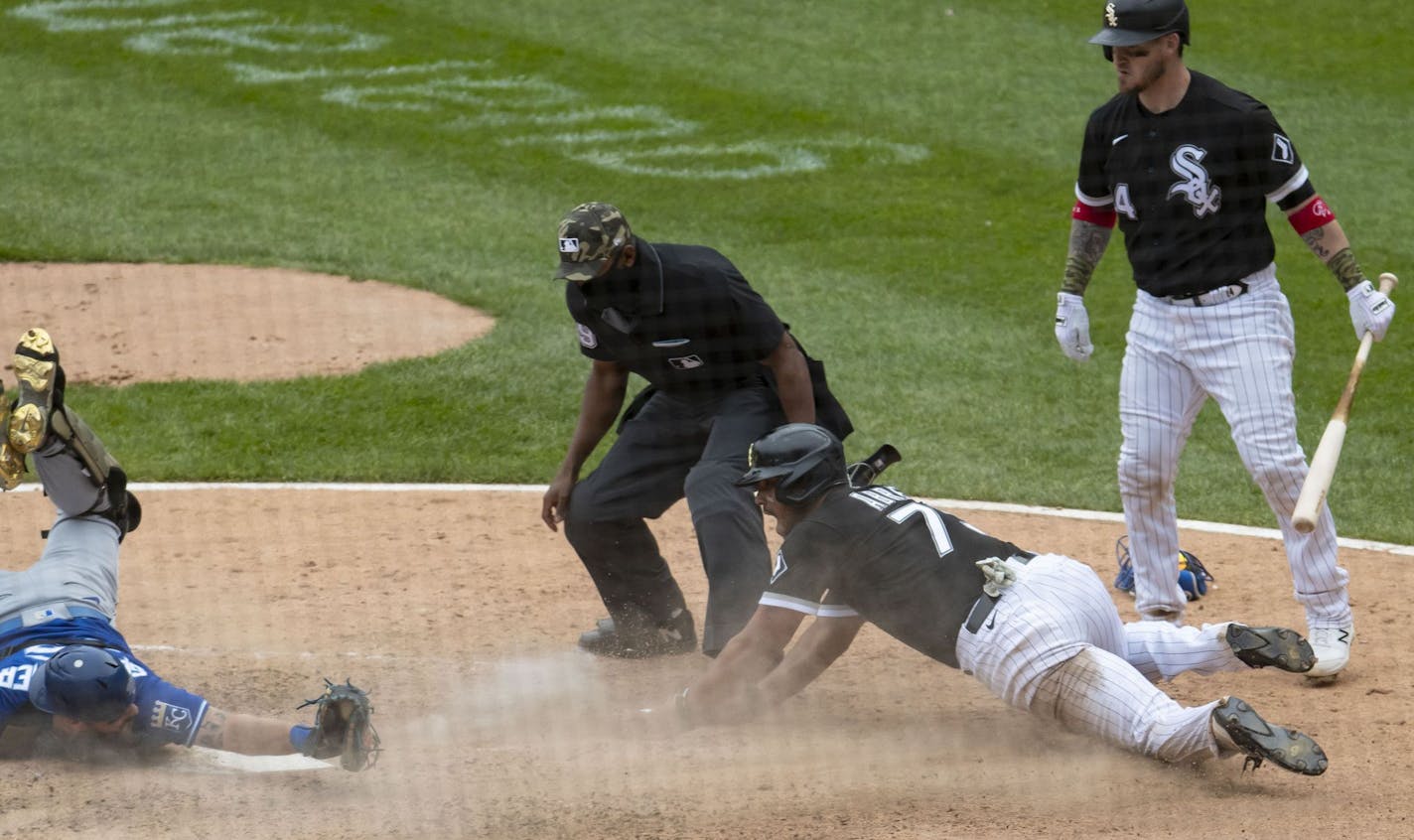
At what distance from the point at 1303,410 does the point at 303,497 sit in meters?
4.73

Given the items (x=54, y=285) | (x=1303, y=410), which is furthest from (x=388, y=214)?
(x=1303, y=410)

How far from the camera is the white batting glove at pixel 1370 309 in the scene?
17.5 ft

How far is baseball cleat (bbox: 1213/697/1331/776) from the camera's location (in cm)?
427

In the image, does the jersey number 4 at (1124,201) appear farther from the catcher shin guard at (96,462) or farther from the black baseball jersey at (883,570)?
the catcher shin guard at (96,462)

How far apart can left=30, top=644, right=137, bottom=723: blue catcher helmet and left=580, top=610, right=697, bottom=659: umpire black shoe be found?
172cm

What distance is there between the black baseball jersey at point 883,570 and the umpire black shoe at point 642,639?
122 cm

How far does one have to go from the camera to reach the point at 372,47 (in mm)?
15828

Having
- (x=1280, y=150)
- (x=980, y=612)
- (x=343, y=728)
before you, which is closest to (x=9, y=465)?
(x=343, y=728)

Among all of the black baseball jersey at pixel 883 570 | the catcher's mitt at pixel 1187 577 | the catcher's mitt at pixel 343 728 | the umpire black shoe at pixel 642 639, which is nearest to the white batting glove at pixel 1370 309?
the catcher's mitt at pixel 1187 577

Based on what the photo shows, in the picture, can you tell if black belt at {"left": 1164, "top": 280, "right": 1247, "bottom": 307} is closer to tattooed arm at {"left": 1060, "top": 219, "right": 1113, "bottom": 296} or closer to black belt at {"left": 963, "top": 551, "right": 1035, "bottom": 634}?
tattooed arm at {"left": 1060, "top": 219, "right": 1113, "bottom": 296}

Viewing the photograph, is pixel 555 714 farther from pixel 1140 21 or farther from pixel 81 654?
pixel 1140 21

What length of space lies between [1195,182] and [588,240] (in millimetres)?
1789

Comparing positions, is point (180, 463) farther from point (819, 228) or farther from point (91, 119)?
point (91, 119)

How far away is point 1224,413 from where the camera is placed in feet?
17.5
